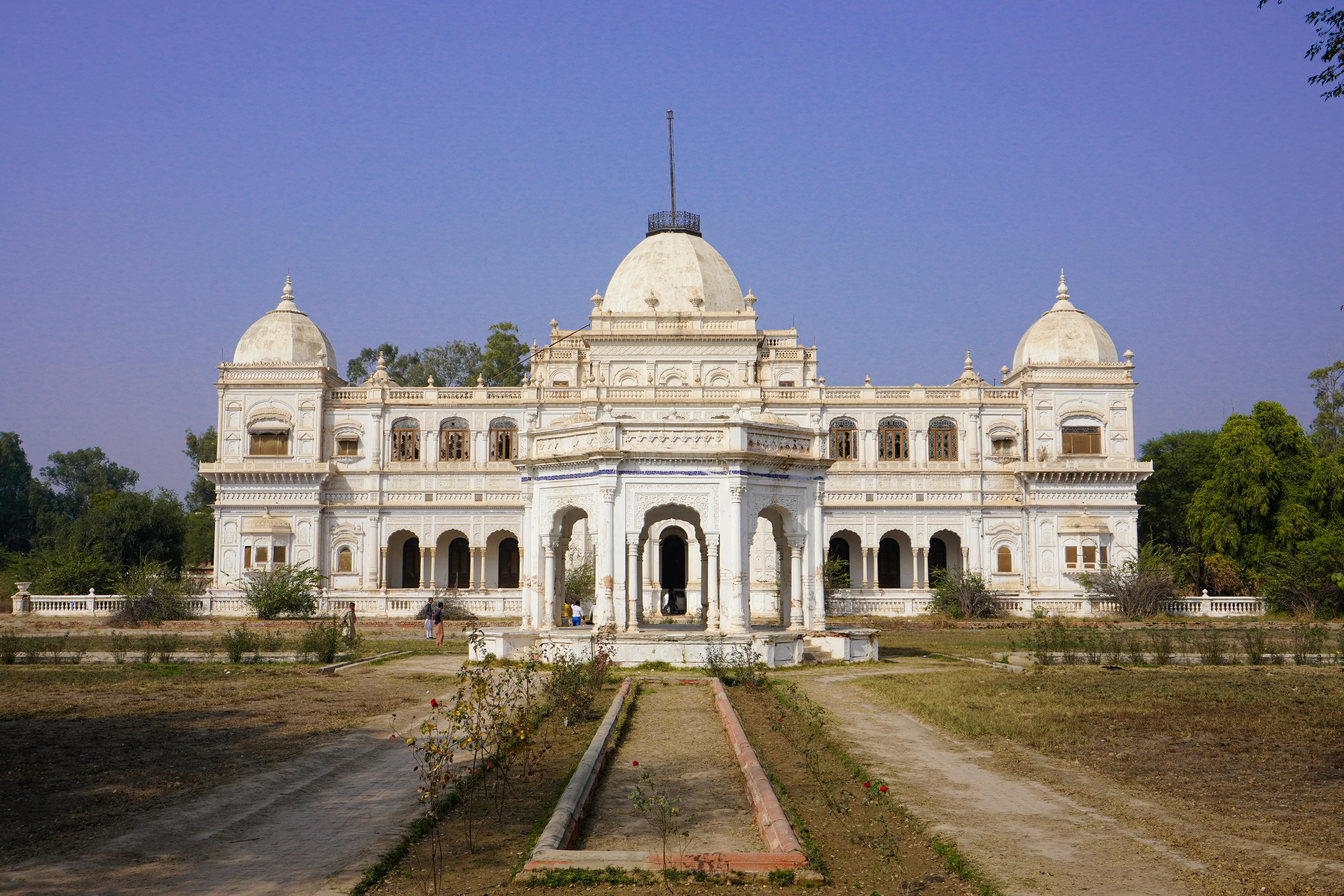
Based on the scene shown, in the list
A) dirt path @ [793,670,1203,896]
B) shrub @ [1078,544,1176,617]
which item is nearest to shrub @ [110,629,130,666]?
dirt path @ [793,670,1203,896]

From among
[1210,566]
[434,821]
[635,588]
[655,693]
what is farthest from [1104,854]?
[1210,566]

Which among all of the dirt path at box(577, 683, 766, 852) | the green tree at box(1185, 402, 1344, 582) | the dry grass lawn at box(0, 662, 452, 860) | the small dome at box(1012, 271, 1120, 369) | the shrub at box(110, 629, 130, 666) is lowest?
the dirt path at box(577, 683, 766, 852)

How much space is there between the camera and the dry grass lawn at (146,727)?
9945mm

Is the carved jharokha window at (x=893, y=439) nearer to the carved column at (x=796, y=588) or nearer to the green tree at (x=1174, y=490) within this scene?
the green tree at (x=1174, y=490)

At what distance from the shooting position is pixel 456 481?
49.6 meters

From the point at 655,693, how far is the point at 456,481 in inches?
1312

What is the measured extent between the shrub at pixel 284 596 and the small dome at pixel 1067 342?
106ft

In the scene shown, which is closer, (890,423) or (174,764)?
(174,764)

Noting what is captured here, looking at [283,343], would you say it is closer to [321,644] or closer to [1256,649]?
[321,644]

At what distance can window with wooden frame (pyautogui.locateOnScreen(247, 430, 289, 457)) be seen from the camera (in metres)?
49.6

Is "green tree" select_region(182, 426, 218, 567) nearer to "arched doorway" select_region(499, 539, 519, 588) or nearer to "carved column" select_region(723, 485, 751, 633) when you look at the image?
"arched doorway" select_region(499, 539, 519, 588)

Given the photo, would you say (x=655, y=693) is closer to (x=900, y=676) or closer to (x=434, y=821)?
(x=900, y=676)

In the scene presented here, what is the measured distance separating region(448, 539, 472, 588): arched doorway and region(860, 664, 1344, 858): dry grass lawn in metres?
34.2

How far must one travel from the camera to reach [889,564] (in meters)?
51.9
